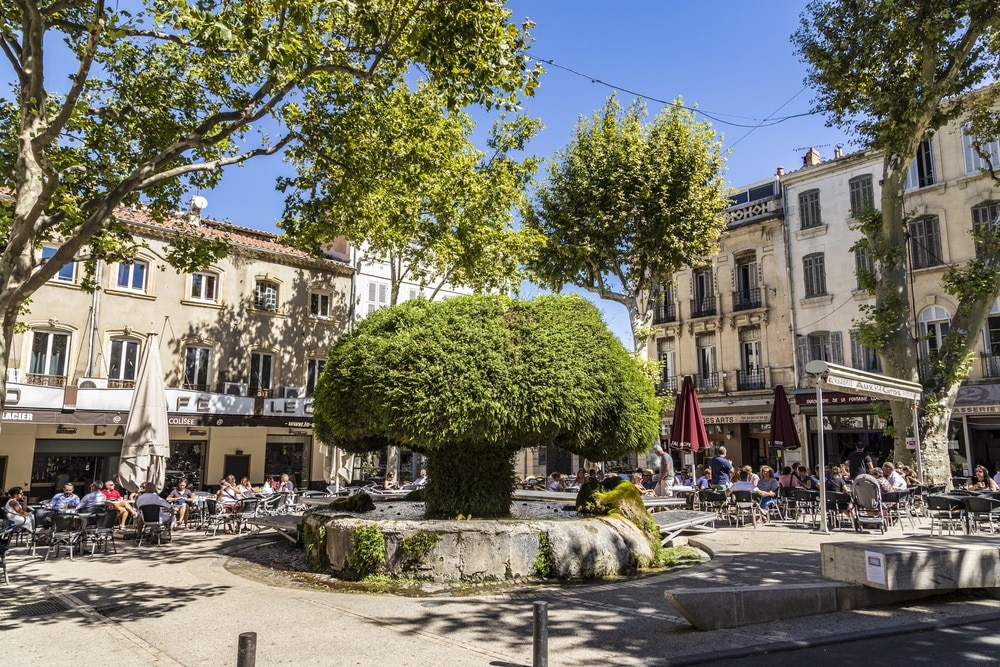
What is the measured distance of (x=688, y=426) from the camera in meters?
15.9

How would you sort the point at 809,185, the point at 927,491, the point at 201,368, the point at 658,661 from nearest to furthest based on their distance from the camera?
the point at 658,661 < the point at 927,491 < the point at 201,368 < the point at 809,185

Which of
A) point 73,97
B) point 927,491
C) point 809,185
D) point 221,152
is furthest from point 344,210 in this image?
point 809,185

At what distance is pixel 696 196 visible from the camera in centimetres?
1917

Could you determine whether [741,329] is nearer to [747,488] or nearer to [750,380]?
[750,380]

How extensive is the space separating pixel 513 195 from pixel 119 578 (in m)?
14.8

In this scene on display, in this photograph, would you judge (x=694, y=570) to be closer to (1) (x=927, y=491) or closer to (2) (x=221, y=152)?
(1) (x=927, y=491)

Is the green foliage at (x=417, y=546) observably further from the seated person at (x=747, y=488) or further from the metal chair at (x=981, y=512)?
the metal chair at (x=981, y=512)

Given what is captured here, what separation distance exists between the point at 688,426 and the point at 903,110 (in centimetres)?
876

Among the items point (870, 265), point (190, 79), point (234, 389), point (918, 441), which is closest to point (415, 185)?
point (190, 79)

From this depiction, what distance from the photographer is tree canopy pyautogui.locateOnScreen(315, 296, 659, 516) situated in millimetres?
9062

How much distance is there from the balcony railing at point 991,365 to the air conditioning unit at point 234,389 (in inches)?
976

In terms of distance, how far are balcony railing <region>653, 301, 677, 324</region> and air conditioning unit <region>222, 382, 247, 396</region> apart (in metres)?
19.2

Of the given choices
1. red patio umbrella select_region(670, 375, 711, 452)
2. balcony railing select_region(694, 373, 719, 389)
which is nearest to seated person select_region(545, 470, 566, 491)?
red patio umbrella select_region(670, 375, 711, 452)

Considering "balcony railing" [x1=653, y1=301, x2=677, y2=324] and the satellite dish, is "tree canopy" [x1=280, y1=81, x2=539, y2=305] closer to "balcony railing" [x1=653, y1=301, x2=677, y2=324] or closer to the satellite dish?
the satellite dish
